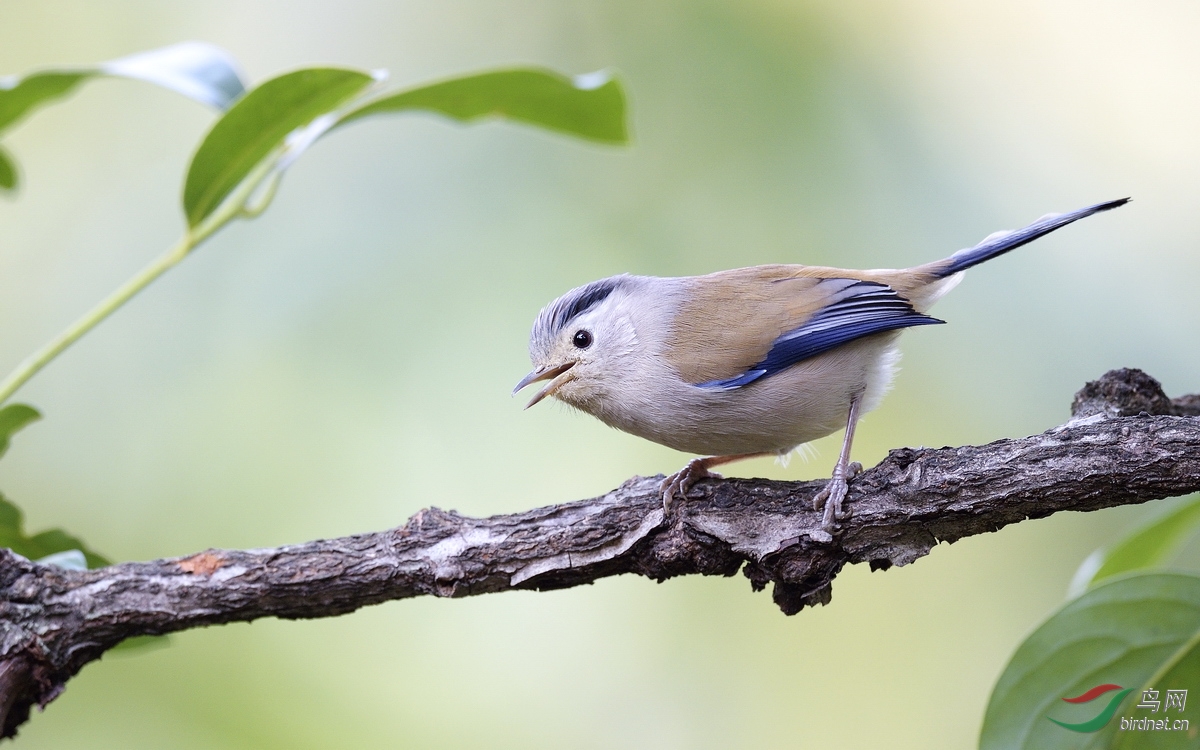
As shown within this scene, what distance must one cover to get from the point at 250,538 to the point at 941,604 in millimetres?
3589

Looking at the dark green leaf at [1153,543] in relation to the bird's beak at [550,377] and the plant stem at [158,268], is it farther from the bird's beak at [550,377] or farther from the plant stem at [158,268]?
the plant stem at [158,268]

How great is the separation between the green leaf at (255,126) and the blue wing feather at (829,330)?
4.28ft

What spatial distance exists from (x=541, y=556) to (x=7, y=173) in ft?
6.63

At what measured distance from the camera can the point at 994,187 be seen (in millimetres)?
4363

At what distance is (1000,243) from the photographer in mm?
2740

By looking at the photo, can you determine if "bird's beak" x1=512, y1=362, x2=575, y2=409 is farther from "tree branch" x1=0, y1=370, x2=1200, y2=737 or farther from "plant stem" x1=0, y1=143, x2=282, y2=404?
"plant stem" x1=0, y1=143, x2=282, y2=404

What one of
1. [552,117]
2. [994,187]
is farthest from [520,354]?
[994,187]

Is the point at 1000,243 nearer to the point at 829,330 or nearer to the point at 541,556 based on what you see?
the point at 829,330

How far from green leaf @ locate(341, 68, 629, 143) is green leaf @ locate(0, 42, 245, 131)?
17.6 inches

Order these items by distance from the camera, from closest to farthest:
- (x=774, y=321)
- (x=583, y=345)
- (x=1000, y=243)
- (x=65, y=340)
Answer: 1. (x=65, y=340)
2. (x=774, y=321)
3. (x=1000, y=243)
4. (x=583, y=345)

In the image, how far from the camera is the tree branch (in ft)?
6.88

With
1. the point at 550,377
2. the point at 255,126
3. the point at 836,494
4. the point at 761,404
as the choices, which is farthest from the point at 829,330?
the point at 255,126

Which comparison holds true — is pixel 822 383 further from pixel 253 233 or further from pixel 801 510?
pixel 253 233

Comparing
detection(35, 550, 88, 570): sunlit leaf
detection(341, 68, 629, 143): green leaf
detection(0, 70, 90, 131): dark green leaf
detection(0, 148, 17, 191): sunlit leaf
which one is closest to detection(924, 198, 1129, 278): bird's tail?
detection(341, 68, 629, 143): green leaf
